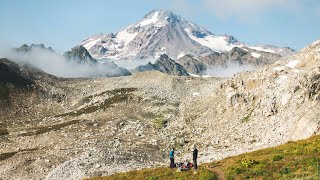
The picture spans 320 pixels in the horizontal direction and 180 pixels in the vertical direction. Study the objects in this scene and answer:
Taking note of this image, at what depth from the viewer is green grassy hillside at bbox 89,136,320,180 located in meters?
40.0

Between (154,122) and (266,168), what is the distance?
68018 mm

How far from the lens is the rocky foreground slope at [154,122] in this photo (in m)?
76.2

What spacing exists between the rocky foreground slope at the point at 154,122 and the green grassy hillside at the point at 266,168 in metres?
16.2

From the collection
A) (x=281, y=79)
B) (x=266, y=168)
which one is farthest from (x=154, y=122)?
(x=266, y=168)

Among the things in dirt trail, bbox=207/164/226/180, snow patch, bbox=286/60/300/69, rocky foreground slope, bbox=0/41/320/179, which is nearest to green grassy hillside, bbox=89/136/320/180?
dirt trail, bbox=207/164/226/180

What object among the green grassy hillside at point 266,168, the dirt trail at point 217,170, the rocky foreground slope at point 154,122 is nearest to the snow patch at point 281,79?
the rocky foreground slope at point 154,122

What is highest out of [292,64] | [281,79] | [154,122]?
[292,64]

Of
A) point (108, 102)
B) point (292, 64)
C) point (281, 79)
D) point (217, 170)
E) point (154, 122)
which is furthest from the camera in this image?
point (108, 102)

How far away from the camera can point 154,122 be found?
4318 inches

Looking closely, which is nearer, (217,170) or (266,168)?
(266,168)

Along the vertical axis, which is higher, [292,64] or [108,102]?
[292,64]

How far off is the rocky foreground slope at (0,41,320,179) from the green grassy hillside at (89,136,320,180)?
16.2m

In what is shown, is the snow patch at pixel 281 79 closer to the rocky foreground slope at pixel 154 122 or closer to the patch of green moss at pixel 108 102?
the rocky foreground slope at pixel 154 122

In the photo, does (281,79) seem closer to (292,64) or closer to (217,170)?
(292,64)
